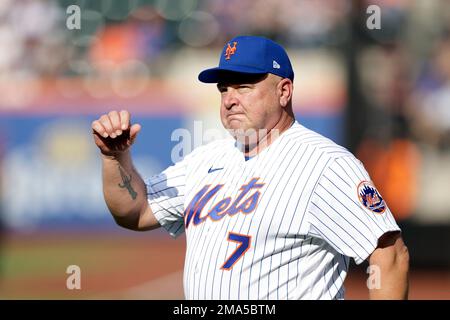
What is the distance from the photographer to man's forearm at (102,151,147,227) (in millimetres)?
3693

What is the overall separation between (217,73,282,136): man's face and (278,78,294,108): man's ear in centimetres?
2

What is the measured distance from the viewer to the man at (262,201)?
3.17 meters

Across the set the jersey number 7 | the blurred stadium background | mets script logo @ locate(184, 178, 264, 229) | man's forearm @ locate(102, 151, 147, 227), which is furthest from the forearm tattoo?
the blurred stadium background

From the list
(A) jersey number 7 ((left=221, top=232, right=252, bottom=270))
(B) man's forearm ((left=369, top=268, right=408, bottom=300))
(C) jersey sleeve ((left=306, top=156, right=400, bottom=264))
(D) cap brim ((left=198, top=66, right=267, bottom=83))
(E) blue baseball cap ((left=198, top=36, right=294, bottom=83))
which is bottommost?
(B) man's forearm ((left=369, top=268, right=408, bottom=300))

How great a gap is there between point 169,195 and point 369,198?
107 centimetres

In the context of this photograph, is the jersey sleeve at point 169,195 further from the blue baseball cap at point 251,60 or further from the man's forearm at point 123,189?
the blue baseball cap at point 251,60

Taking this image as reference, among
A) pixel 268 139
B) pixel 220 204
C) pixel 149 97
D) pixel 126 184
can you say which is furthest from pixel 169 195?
pixel 149 97

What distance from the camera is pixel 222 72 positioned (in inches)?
143

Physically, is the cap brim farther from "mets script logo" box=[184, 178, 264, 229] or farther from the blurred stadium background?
the blurred stadium background

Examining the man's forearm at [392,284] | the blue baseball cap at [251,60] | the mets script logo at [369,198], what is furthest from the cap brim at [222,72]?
the man's forearm at [392,284]

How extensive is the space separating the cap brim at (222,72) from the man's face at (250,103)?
0.09 ft

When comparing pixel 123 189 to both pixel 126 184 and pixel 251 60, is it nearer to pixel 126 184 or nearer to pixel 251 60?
pixel 126 184
